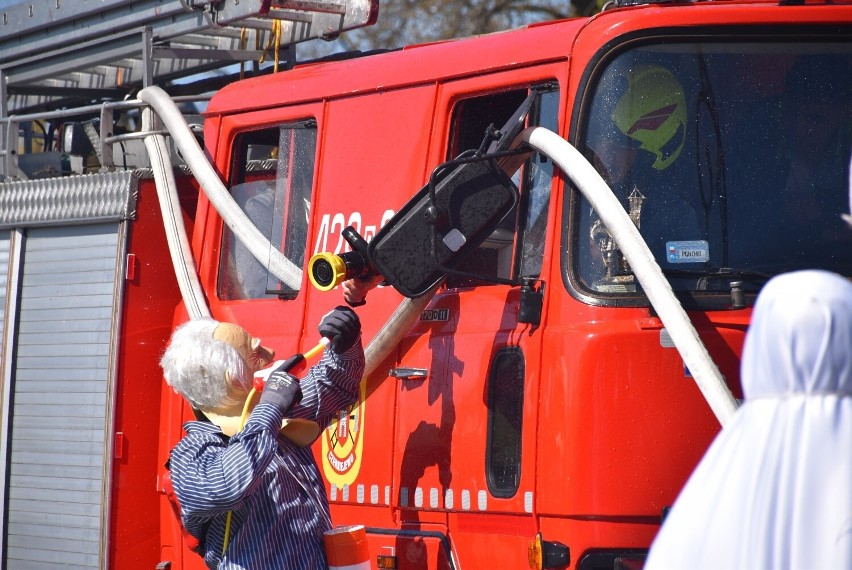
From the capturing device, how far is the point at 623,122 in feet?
13.3

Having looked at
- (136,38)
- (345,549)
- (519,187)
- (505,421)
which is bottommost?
(345,549)

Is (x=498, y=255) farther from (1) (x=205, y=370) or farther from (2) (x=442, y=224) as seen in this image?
(1) (x=205, y=370)

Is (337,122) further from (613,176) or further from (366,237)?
(613,176)

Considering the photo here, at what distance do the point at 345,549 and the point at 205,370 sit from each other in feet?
2.21

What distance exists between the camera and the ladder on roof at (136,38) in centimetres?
592

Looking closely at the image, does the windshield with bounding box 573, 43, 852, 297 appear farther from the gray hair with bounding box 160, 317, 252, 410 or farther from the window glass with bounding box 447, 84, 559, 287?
the gray hair with bounding box 160, 317, 252, 410

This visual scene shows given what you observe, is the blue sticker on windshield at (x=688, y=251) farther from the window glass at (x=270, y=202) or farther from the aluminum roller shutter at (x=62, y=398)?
the aluminum roller shutter at (x=62, y=398)

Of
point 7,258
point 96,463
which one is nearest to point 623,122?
point 96,463

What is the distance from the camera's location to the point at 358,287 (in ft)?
14.8

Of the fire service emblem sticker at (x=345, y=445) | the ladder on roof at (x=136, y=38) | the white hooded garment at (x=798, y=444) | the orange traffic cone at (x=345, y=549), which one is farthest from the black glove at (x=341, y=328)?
the white hooded garment at (x=798, y=444)

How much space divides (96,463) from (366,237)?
6.16 ft

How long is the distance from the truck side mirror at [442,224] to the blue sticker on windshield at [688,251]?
54 centimetres

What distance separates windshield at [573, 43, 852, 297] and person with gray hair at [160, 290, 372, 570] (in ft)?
3.37

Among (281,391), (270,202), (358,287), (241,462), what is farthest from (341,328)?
(270,202)
